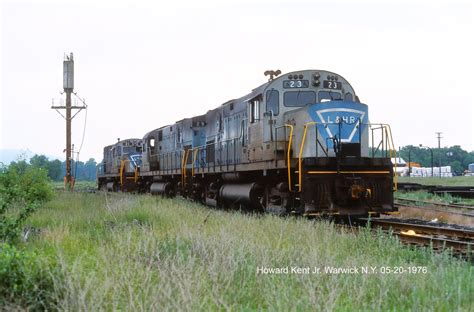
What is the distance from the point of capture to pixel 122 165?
33.9m

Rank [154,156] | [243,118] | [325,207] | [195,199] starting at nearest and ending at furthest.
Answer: [325,207] → [243,118] → [195,199] → [154,156]

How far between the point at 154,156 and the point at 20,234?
20.1 m

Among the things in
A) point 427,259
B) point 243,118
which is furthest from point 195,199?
point 427,259

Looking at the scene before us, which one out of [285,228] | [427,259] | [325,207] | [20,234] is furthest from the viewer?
[325,207]

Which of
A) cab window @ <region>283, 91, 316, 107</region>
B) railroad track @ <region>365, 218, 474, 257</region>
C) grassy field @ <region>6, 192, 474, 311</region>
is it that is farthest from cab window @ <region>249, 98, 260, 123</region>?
grassy field @ <region>6, 192, 474, 311</region>

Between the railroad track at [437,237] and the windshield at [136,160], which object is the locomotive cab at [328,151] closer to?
the railroad track at [437,237]

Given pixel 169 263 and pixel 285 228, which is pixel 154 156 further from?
pixel 169 263

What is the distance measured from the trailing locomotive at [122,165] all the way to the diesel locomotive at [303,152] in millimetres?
14614

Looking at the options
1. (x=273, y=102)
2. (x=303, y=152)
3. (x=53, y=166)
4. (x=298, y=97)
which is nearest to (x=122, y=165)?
(x=273, y=102)

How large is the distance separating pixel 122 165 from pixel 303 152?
2326 cm

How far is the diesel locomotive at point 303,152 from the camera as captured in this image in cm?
1156

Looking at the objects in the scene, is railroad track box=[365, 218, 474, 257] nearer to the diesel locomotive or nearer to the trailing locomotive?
the diesel locomotive

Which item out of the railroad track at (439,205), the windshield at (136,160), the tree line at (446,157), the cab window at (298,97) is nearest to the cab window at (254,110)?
the cab window at (298,97)

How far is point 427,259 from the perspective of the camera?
285 inches
